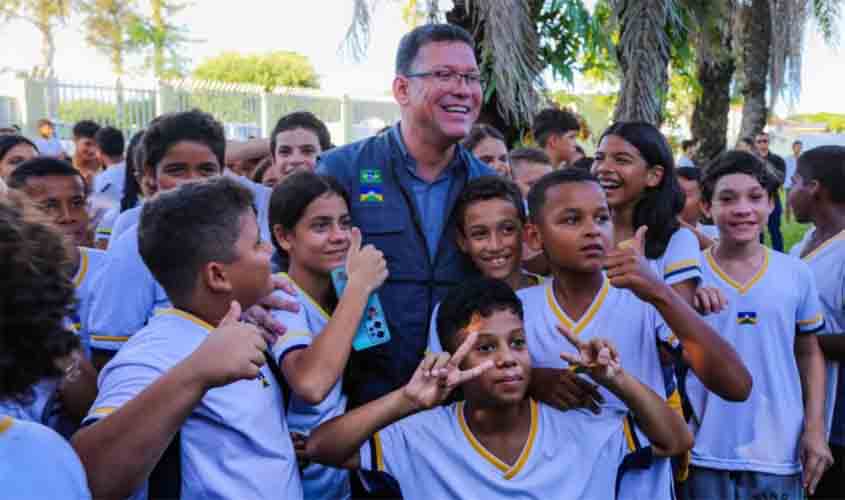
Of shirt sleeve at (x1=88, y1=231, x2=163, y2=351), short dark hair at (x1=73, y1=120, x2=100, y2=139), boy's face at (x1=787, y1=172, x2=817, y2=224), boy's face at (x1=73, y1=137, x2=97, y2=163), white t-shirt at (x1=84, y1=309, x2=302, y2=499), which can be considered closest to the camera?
white t-shirt at (x1=84, y1=309, x2=302, y2=499)

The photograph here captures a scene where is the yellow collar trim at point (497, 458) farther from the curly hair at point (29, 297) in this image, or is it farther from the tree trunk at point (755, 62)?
the tree trunk at point (755, 62)

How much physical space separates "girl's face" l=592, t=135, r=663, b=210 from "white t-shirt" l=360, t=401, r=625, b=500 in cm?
103

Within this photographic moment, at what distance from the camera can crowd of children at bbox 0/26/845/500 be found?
5.77ft

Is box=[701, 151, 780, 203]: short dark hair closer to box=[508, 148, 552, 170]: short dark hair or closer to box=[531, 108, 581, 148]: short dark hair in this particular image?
Result: box=[508, 148, 552, 170]: short dark hair

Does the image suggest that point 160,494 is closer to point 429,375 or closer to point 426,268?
point 429,375

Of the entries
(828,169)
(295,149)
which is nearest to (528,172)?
(295,149)

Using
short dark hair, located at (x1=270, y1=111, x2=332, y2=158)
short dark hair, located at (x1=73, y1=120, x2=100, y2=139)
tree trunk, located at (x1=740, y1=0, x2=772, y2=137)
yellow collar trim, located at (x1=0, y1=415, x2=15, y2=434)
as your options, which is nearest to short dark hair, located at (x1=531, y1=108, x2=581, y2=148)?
short dark hair, located at (x1=270, y1=111, x2=332, y2=158)

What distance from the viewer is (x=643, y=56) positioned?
6746mm

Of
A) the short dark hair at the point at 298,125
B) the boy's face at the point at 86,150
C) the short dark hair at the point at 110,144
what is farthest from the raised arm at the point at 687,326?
the boy's face at the point at 86,150

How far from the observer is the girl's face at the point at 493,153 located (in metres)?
4.76

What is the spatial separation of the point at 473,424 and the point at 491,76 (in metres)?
4.98

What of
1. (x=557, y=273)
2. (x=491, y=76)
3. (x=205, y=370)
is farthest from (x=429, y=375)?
(x=491, y=76)

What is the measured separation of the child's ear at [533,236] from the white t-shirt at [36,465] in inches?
70.4

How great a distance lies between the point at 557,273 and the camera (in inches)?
111
